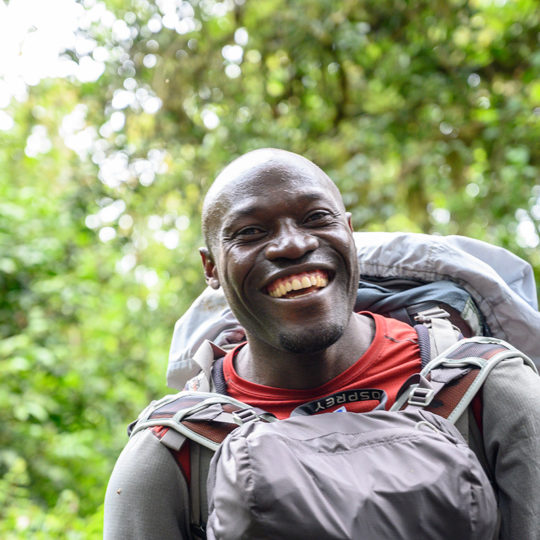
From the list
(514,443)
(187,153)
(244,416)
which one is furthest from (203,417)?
(187,153)

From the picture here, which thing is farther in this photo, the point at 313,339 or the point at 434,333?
the point at 434,333

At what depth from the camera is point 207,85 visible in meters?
6.03

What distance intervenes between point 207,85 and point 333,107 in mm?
1169

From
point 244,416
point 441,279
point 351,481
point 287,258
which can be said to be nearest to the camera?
point 351,481

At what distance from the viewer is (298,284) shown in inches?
67.7

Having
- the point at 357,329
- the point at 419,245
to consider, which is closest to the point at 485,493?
the point at 357,329

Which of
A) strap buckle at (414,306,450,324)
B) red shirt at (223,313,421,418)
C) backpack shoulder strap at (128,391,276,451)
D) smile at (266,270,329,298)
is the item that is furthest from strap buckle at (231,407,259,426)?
strap buckle at (414,306,450,324)

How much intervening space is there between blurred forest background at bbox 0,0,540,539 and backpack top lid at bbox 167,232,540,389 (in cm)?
270

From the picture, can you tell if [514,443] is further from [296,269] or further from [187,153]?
[187,153]

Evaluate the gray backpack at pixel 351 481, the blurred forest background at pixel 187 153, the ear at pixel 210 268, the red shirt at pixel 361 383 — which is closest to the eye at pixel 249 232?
the ear at pixel 210 268

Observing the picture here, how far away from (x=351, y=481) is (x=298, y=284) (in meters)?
0.55

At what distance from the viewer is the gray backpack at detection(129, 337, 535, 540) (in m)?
1.24

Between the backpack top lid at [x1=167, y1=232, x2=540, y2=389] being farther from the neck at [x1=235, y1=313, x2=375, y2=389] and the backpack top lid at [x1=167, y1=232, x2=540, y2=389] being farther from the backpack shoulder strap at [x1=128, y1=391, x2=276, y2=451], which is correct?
the backpack shoulder strap at [x1=128, y1=391, x2=276, y2=451]

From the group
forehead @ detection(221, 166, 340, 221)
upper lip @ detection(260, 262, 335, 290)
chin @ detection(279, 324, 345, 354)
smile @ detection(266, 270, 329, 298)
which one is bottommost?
chin @ detection(279, 324, 345, 354)
